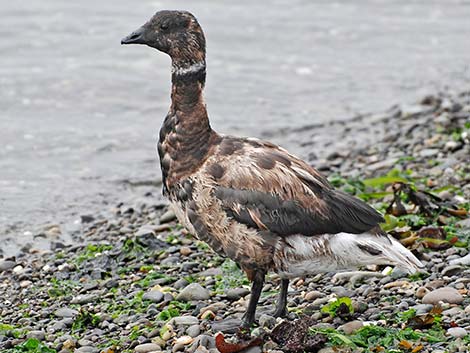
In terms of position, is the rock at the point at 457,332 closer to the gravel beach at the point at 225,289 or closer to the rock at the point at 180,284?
the gravel beach at the point at 225,289

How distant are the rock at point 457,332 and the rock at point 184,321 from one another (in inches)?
76.4

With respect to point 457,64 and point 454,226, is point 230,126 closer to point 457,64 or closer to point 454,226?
point 457,64

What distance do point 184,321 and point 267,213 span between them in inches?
43.6

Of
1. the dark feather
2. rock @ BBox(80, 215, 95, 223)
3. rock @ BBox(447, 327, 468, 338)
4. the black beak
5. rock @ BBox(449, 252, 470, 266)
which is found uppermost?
the black beak

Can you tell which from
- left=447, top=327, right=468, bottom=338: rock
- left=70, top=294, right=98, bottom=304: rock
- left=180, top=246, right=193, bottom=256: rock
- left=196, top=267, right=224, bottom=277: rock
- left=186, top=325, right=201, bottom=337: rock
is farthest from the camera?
left=180, top=246, right=193, bottom=256: rock

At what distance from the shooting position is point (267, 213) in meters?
6.95

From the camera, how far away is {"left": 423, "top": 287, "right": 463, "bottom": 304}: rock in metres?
6.98

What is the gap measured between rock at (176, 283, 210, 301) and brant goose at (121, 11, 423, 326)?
0.78 m

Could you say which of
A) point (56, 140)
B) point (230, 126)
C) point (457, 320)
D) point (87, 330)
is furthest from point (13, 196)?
point (457, 320)

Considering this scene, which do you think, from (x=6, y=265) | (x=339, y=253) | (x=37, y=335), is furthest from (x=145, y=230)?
(x=339, y=253)

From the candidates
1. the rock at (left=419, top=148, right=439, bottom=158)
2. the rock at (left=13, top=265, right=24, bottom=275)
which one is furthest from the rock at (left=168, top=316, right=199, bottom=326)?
the rock at (left=419, top=148, right=439, bottom=158)

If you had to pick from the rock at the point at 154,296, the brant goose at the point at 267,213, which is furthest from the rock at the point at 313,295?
the rock at the point at 154,296

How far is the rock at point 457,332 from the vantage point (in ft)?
21.0

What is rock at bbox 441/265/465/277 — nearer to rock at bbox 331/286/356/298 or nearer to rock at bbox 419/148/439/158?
rock at bbox 331/286/356/298
